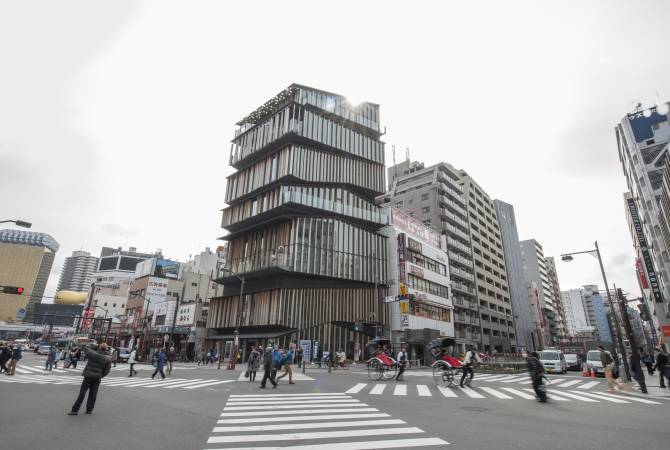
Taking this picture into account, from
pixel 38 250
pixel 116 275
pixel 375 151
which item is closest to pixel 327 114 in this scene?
pixel 375 151

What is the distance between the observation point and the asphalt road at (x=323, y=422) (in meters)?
5.84

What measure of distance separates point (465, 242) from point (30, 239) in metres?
197

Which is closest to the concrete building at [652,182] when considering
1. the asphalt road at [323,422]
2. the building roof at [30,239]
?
the asphalt road at [323,422]

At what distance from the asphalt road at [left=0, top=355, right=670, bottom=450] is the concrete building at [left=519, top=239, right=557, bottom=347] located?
372ft

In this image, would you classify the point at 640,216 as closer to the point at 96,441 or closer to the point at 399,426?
the point at 399,426

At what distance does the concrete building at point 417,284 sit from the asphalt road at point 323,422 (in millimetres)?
30415

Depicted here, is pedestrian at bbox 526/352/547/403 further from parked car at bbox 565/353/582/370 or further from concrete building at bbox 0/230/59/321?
concrete building at bbox 0/230/59/321

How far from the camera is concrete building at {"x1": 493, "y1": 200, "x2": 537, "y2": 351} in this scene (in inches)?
3418

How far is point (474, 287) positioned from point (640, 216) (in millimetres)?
28995

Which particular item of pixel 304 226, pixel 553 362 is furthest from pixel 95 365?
pixel 304 226

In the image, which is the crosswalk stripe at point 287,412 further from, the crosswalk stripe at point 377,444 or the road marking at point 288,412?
the crosswalk stripe at point 377,444

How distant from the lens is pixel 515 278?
3639 inches

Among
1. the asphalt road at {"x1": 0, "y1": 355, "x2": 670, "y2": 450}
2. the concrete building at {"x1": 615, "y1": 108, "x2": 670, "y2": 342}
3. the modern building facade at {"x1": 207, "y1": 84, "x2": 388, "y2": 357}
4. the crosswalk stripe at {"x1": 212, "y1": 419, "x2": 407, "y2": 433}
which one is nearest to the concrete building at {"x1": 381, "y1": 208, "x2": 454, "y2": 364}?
the modern building facade at {"x1": 207, "y1": 84, "x2": 388, "y2": 357}

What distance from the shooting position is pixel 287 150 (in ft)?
142
